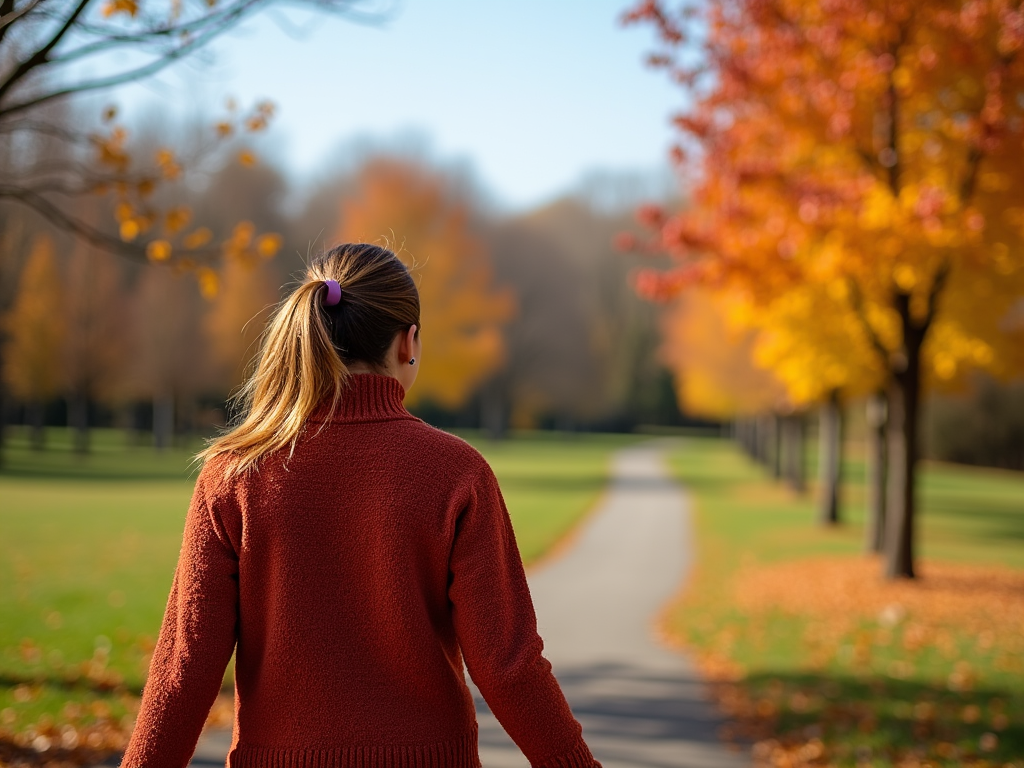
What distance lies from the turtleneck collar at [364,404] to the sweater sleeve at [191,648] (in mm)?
323

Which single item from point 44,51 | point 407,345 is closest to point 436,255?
point 44,51

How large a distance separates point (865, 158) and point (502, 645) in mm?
9286

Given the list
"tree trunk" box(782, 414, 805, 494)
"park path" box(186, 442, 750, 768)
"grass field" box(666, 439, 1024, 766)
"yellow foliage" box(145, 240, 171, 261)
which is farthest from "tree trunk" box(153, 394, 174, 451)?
"yellow foliage" box(145, 240, 171, 261)

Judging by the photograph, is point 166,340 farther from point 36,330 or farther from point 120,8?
point 120,8

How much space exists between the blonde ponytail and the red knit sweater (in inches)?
1.9

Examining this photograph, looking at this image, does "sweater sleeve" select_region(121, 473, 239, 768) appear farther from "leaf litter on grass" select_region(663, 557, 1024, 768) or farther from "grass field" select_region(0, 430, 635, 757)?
"leaf litter on grass" select_region(663, 557, 1024, 768)

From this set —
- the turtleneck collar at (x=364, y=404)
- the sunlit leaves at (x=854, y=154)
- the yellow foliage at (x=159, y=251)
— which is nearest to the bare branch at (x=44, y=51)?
the yellow foliage at (x=159, y=251)

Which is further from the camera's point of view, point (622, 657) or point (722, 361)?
point (722, 361)

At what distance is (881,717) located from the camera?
5836mm

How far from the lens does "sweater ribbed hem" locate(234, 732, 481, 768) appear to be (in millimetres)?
1822

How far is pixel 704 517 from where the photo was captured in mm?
20891

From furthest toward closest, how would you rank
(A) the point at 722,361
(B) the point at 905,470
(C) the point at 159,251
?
(A) the point at 722,361, (B) the point at 905,470, (C) the point at 159,251

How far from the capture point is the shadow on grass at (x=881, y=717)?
523cm

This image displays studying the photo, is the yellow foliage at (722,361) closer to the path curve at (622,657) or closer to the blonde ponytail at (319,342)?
the path curve at (622,657)
